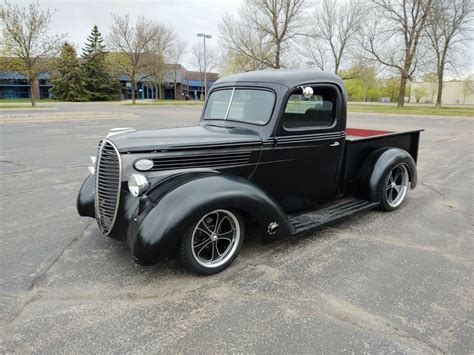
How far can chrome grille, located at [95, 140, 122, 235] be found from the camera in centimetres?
307

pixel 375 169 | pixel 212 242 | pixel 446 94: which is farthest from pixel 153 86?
pixel 446 94

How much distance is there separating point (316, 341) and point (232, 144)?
1822mm

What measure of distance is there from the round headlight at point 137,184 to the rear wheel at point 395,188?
322 centimetres

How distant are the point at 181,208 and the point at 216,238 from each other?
0.55m

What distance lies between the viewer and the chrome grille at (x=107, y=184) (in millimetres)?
3066

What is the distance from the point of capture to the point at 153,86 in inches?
2285

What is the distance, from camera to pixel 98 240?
12.4 ft

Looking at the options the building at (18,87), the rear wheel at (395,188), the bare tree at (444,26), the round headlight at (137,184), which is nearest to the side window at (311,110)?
the rear wheel at (395,188)

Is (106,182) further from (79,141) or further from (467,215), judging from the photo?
(79,141)

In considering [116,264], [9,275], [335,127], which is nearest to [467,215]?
[335,127]

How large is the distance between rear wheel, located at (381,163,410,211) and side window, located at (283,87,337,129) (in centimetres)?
134

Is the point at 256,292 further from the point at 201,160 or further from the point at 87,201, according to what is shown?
the point at 87,201

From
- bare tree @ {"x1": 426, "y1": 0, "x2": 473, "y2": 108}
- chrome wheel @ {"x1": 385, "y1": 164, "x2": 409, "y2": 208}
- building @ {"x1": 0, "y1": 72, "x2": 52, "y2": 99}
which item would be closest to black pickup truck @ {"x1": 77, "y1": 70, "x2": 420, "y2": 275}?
chrome wheel @ {"x1": 385, "y1": 164, "x2": 409, "y2": 208}

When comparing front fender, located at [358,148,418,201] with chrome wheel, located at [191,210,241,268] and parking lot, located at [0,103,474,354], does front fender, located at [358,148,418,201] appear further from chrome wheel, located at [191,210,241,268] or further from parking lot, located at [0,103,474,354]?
chrome wheel, located at [191,210,241,268]
